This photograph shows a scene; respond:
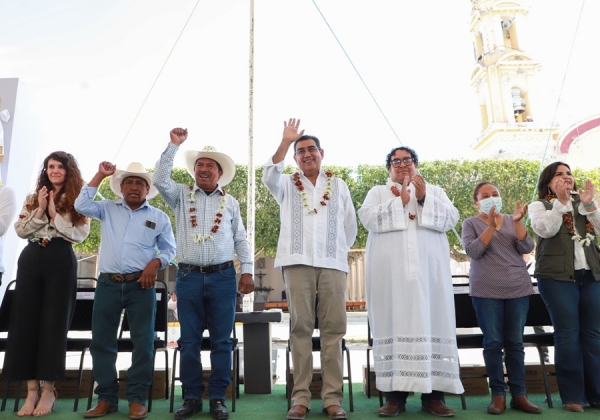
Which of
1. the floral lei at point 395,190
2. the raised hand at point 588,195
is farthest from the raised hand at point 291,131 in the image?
the raised hand at point 588,195

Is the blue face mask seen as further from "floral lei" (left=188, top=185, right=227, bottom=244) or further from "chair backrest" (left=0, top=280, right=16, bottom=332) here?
"chair backrest" (left=0, top=280, right=16, bottom=332)

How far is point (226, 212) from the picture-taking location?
3576mm

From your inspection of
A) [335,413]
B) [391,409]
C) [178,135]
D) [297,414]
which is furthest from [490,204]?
[178,135]

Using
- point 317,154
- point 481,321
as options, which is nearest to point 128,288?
point 317,154

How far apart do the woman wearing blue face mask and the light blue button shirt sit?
6.97 ft

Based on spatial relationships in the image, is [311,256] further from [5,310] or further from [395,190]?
[5,310]

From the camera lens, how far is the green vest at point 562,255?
348 centimetres

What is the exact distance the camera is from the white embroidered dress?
3.19 m

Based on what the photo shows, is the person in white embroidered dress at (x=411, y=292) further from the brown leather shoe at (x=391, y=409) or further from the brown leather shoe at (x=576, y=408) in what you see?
the brown leather shoe at (x=576, y=408)

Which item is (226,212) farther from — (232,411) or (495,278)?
(495,278)

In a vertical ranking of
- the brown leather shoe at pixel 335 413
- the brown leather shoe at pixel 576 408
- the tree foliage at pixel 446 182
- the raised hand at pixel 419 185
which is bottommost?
the brown leather shoe at pixel 576 408

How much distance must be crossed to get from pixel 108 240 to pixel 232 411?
141cm

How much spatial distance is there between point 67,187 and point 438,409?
286 cm

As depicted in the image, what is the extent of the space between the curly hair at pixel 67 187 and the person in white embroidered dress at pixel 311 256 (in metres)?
1.35
